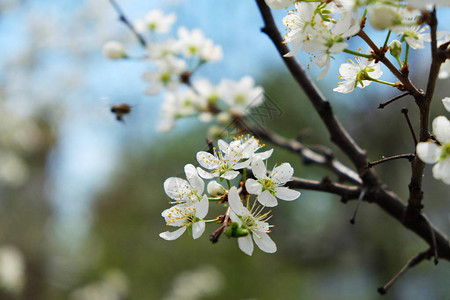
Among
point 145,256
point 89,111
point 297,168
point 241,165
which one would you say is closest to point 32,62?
point 89,111

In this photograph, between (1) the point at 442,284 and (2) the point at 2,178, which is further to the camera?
(2) the point at 2,178

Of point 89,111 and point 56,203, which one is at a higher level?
point 89,111

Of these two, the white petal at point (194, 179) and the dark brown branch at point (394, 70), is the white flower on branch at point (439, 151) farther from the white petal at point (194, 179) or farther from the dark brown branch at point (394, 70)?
the white petal at point (194, 179)

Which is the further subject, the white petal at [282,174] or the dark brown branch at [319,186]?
the dark brown branch at [319,186]

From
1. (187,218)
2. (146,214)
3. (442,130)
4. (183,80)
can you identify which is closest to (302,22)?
(442,130)

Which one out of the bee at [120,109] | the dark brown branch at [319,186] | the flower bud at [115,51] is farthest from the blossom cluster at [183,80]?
the dark brown branch at [319,186]

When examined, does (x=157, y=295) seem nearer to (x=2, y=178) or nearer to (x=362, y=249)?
(x=2, y=178)

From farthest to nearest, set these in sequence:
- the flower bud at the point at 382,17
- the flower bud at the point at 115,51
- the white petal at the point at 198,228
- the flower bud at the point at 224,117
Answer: the flower bud at the point at 224,117
the flower bud at the point at 115,51
the white petal at the point at 198,228
the flower bud at the point at 382,17
